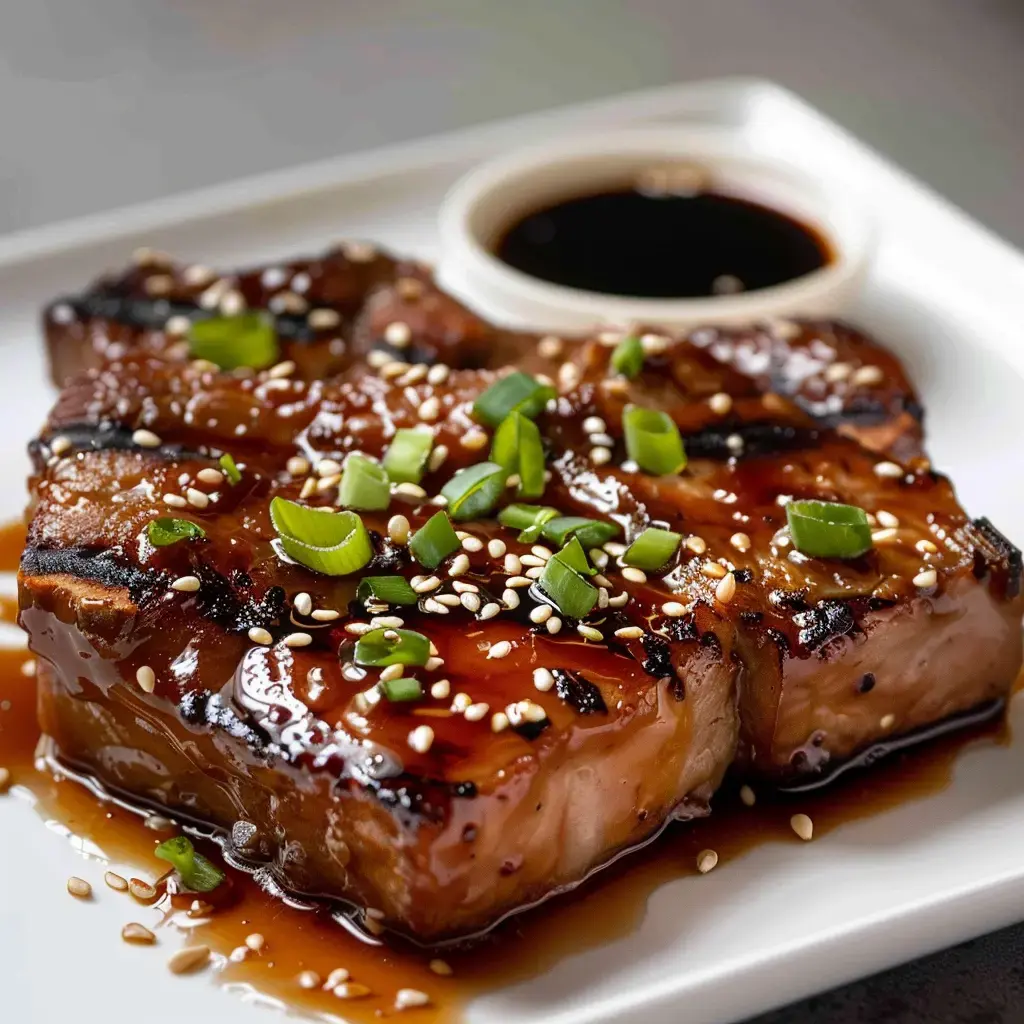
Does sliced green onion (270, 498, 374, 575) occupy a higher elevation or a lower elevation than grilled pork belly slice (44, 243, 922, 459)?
higher

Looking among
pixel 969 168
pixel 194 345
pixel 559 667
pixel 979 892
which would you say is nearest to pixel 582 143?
pixel 194 345

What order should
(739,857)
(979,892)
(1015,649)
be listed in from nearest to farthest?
(979,892) → (739,857) → (1015,649)

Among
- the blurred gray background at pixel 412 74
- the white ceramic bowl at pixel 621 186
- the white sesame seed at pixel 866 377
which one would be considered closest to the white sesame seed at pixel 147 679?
the white ceramic bowl at pixel 621 186

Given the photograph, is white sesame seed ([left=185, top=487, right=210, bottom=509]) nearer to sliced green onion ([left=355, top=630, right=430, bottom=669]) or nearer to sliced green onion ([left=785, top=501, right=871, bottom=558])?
sliced green onion ([left=355, top=630, right=430, bottom=669])

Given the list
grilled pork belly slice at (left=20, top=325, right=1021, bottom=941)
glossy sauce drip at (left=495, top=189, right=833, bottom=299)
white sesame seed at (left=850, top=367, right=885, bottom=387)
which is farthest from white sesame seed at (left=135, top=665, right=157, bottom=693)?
glossy sauce drip at (left=495, top=189, right=833, bottom=299)

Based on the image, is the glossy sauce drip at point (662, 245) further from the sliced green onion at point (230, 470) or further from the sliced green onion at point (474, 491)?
the sliced green onion at point (230, 470)

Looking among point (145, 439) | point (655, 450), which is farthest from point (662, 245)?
point (145, 439)

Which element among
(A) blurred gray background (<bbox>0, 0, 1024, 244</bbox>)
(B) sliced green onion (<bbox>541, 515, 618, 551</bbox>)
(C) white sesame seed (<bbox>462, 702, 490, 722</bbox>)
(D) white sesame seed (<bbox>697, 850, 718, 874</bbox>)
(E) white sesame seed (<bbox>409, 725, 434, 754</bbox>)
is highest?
(B) sliced green onion (<bbox>541, 515, 618, 551</bbox>)

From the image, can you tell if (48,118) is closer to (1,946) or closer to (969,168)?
(969,168)
